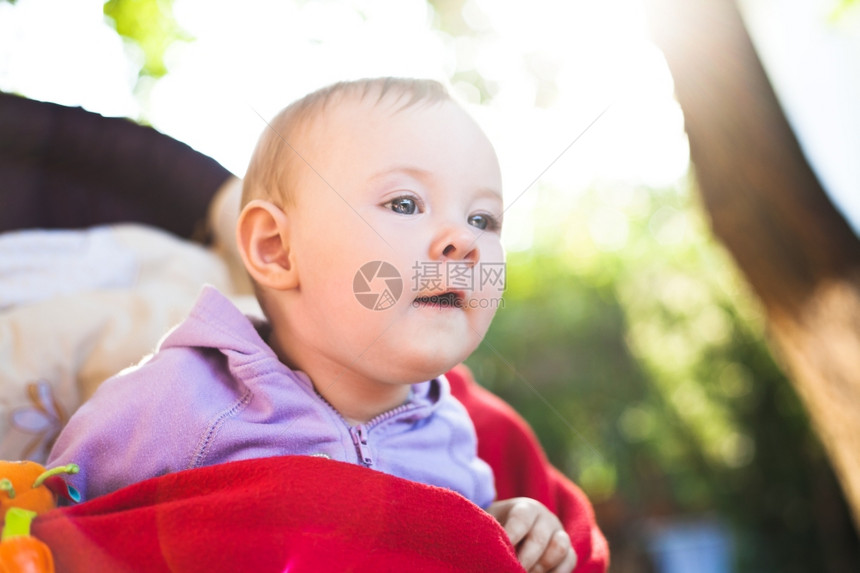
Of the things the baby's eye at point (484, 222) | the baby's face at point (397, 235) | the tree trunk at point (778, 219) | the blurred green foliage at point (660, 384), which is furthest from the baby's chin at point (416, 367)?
the blurred green foliage at point (660, 384)

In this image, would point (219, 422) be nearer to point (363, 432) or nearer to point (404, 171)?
point (363, 432)

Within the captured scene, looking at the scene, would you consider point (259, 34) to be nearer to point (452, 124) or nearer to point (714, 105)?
point (452, 124)

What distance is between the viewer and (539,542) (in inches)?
23.6

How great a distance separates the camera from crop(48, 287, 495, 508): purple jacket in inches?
21.0

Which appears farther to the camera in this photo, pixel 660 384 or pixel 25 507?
pixel 660 384

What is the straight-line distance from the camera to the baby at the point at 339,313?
0.53m

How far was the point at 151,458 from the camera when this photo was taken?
53 cm

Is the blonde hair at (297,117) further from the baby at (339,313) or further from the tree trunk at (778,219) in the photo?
the tree trunk at (778,219)

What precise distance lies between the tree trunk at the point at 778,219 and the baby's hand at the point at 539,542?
91cm

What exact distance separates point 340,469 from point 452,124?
0.29m

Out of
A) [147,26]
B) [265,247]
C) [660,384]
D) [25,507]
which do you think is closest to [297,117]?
[265,247]

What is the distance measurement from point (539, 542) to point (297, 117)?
42 centimetres

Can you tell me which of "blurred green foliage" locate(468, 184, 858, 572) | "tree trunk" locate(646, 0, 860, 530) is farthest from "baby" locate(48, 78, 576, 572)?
"blurred green foliage" locate(468, 184, 858, 572)

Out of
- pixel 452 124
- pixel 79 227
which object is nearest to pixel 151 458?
pixel 452 124
